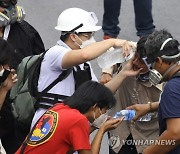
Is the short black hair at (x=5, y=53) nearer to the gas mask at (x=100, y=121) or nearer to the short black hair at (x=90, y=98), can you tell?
the short black hair at (x=90, y=98)

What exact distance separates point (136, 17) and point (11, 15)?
2169mm

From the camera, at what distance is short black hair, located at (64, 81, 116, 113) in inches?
131

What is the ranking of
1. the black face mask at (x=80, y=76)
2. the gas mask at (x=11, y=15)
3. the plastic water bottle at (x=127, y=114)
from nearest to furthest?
1. the plastic water bottle at (x=127, y=114)
2. the black face mask at (x=80, y=76)
3. the gas mask at (x=11, y=15)

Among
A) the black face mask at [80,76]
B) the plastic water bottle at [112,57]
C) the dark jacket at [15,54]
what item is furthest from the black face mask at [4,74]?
the plastic water bottle at [112,57]

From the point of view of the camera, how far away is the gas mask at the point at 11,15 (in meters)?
4.40

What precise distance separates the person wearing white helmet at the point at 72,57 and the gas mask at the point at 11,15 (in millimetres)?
612

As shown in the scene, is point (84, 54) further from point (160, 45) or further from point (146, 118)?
point (146, 118)

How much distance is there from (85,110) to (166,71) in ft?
1.94

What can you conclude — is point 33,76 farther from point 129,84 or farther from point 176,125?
point 176,125

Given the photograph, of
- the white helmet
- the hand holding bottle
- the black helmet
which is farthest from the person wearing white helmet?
the black helmet

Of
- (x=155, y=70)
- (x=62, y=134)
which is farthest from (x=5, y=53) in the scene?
(x=155, y=70)

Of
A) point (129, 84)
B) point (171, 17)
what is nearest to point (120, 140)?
point (129, 84)

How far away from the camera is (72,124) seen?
320 cm

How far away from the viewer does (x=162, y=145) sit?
3350 mm
